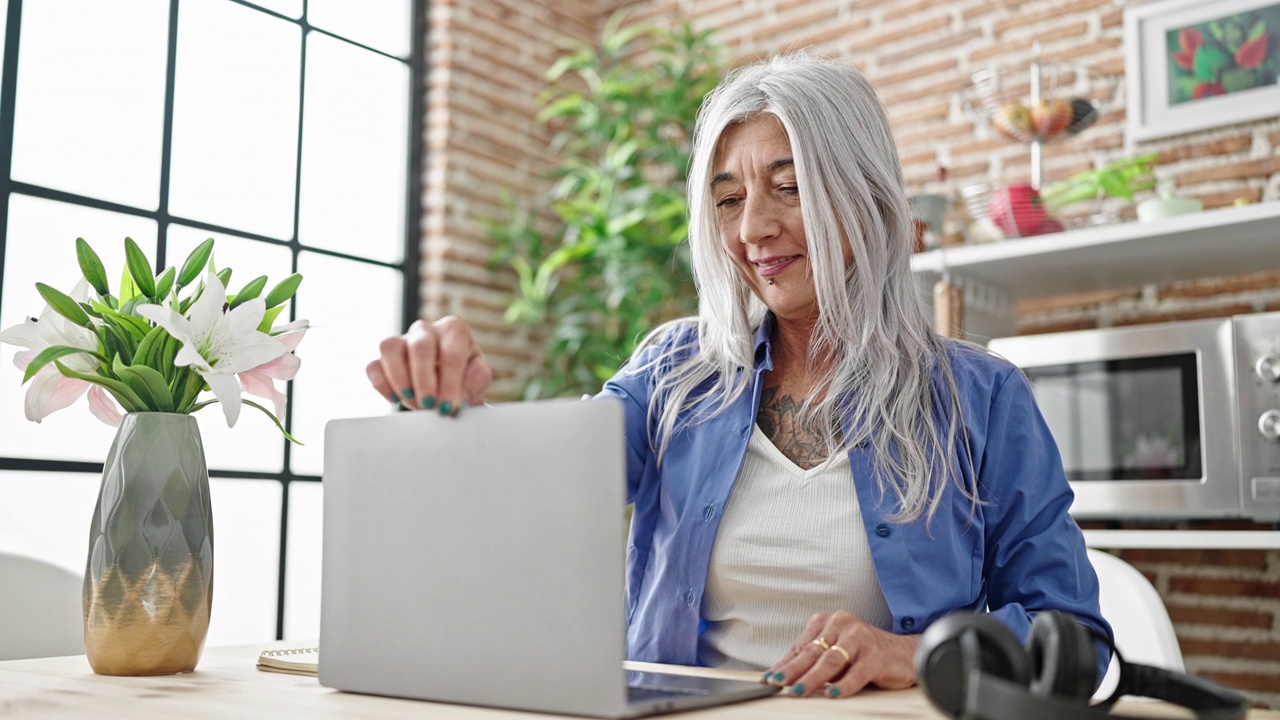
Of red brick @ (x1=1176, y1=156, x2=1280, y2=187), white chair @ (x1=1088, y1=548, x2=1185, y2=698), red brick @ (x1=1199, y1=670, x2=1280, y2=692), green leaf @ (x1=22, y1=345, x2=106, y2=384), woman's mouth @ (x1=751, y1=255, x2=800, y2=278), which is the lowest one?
red brick @ (x1=1199, y1=670, x2=1280, y2=692)

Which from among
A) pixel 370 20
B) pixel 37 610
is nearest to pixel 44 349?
pixel 37 610

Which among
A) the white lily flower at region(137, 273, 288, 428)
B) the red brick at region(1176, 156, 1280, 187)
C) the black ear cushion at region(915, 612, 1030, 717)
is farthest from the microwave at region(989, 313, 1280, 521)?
the white lily flower at region(137, 273, 288, 428)

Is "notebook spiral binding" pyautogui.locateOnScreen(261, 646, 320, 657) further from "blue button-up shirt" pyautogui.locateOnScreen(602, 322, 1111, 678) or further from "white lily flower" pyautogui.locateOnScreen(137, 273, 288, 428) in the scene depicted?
"blue button-up shirt" pyautogui.locateOnScreen(602, 322, 1111, 678)

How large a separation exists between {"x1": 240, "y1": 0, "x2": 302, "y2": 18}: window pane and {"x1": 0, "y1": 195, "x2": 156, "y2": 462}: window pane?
0.75 metres

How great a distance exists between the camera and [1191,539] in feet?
6.94

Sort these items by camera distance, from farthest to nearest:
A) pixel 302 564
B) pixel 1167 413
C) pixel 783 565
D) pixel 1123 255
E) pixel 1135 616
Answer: pixel 302 564 < pixel 1123 255 < pixel 1167 413 < pixel 1135 616 < pixel 783 565

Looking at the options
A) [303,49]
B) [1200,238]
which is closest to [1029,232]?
[1200,238]

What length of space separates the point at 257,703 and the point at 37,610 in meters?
0.81

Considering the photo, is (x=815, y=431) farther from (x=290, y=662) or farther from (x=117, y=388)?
(x=117, y=388)

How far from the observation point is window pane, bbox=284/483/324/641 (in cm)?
302

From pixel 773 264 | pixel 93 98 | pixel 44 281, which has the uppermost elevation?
pixel 93 98

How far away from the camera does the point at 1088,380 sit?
232 cm

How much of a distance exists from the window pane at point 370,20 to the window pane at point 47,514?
4.72ft

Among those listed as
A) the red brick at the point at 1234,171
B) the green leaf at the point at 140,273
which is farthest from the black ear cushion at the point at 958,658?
the red brick at the point at 1234,171
